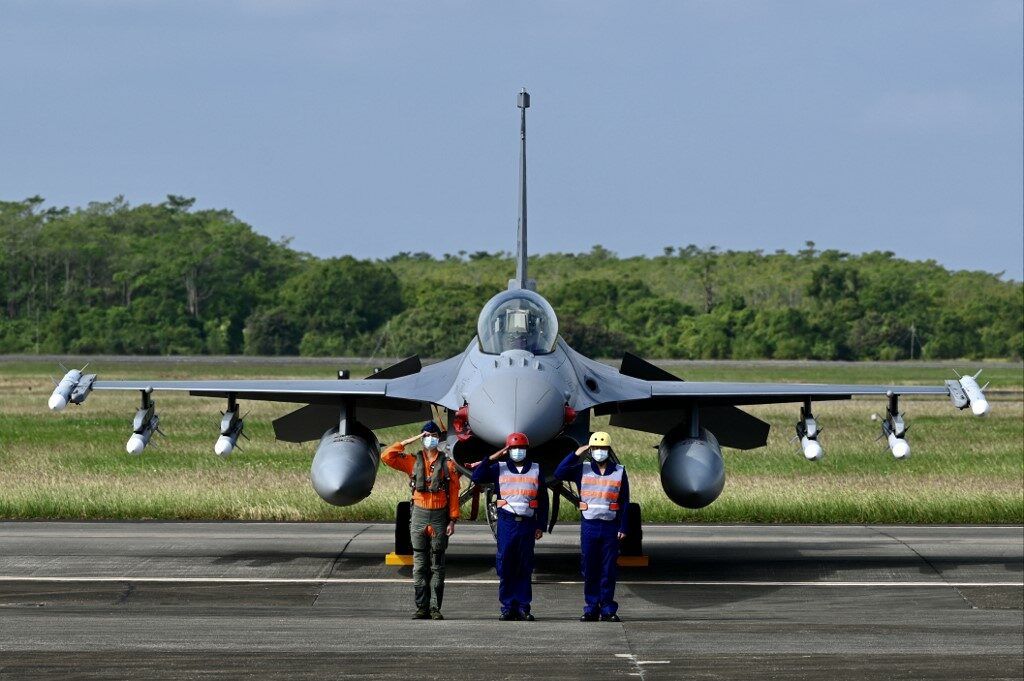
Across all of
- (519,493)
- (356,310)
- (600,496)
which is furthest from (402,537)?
(356,310)

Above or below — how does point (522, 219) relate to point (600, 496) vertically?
above

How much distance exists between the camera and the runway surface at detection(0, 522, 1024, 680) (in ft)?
39.0

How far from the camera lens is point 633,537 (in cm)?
1762

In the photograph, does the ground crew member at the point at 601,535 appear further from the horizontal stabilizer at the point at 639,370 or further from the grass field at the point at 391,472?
the grass field at the point at 391,472

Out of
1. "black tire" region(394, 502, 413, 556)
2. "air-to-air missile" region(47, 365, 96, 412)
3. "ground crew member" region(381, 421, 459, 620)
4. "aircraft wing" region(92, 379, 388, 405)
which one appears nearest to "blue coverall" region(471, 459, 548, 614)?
"ground crew member" region(381, 421, 459, 620)

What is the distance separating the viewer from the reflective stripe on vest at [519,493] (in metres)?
13.9

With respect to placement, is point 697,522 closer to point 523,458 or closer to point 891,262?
point 523,458

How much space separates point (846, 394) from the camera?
58.4 ft

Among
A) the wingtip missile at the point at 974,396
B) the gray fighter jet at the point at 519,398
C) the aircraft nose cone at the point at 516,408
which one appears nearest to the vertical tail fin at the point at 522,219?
the gray fighter jet at the point at 519,398

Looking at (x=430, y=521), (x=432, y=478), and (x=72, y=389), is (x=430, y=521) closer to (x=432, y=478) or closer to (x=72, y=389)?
(x=432, y=478)

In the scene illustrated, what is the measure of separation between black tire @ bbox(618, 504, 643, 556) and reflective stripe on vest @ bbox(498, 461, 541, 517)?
385cm

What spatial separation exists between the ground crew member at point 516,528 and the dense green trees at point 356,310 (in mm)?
62684

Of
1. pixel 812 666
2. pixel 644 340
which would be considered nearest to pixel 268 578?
pixel 812 666

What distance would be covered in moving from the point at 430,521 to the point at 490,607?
4.73 feet
